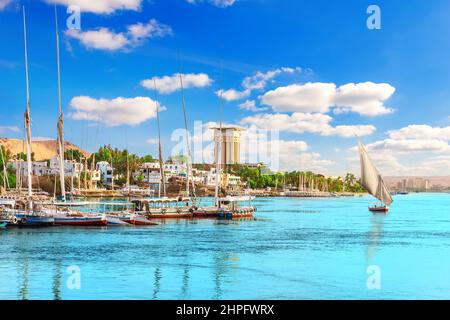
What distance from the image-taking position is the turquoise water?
26.0 m

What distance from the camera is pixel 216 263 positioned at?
113ft

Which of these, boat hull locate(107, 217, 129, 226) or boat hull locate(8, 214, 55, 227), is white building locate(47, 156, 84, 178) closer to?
boat hull locate(107, 217, 129, 226)

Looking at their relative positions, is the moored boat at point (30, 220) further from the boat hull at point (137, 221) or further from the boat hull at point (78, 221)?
the boat hull at point (137, 221)

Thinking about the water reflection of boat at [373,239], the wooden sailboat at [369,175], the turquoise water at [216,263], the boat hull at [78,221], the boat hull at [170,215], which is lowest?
the water reflection of boat at [373,239]

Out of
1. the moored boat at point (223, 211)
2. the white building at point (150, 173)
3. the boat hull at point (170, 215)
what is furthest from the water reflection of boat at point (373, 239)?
the white building at point (150, 173)

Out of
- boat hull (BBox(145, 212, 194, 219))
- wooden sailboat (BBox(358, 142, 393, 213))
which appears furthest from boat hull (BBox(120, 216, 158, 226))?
wooden sailboat (BBox(358, 142, 393, 213))

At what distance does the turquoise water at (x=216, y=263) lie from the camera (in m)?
26.0

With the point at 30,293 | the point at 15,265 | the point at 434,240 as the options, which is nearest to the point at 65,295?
the point at 30,293

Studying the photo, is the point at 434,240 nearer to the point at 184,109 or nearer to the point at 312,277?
the point at 312,277

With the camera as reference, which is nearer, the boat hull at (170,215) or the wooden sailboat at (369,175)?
the boat hull at (170,215)

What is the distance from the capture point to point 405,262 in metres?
37.4

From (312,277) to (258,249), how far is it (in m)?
12.1

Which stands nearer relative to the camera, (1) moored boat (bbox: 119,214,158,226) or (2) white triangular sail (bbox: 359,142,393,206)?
(1) moored boat (bbox: 119,214,158,226)

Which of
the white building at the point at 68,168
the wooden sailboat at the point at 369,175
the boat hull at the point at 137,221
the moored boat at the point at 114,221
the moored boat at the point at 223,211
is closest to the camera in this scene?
the moored boat at the point at 114,221
